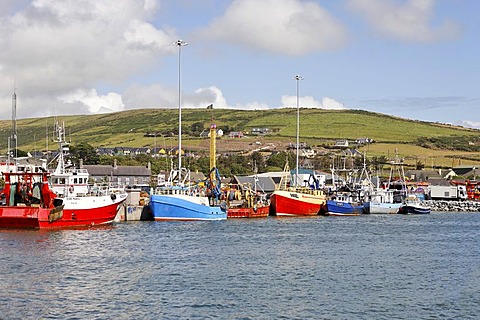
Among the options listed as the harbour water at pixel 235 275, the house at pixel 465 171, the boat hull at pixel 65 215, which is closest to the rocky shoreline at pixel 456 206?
the house at pixel 465 171

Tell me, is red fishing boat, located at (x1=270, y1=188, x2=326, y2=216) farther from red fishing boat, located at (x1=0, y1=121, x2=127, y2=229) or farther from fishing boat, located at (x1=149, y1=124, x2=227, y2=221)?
red fishing boat, located at (x1=0, y1=121, x2=127, y2=229)

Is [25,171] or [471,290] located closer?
[471,290]

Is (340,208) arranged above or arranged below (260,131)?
below

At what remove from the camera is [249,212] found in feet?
268

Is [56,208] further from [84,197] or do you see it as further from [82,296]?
[82,296]

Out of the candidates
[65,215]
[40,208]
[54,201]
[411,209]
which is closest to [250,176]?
[411,209]

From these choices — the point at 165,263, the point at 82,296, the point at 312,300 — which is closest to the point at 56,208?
the point at 165,263

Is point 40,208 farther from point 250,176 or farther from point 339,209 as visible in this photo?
point 250,176

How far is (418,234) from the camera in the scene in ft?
210

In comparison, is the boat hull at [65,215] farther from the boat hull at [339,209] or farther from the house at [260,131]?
the house at [260,131]

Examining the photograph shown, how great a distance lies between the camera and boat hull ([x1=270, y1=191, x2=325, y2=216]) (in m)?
85.6

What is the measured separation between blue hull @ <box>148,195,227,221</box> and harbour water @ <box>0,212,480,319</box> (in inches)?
369

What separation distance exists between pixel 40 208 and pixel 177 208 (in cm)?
1725

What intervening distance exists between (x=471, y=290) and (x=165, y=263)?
16.8m
